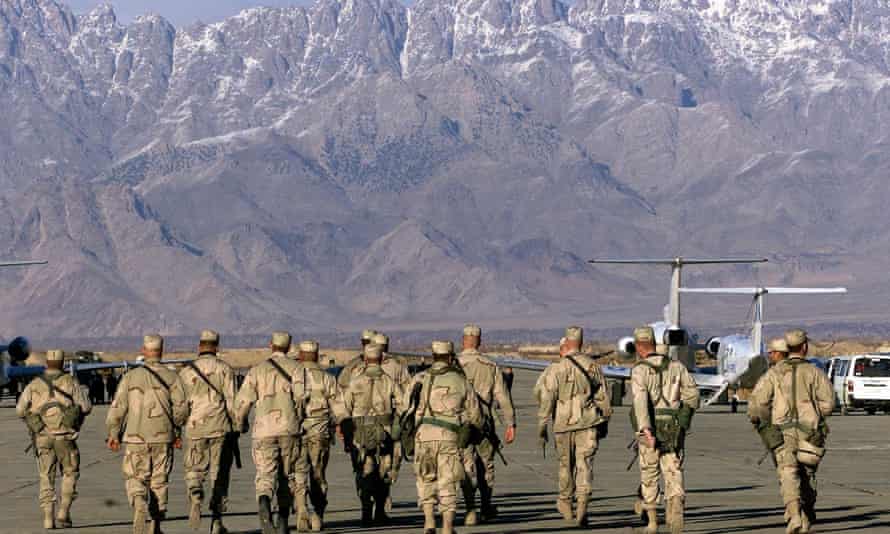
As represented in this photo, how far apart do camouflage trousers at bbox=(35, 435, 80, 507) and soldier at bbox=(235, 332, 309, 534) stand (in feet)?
9.57

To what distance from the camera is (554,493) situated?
2862 cm

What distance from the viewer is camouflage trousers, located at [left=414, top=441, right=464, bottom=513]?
21281 mm

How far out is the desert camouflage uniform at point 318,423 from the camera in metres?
22.9

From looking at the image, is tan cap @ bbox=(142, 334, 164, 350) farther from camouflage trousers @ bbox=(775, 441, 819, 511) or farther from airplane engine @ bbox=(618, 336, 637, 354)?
airplane engine @ bbox=(618, 336, 637, 354)

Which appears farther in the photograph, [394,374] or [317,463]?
[394,374]

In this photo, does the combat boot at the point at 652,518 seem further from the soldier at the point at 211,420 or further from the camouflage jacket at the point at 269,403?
the soldier at the point at 211,420

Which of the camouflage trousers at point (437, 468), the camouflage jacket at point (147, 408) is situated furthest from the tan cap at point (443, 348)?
the camouflage jacket at point (147, 408)

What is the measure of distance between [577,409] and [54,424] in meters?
6.10

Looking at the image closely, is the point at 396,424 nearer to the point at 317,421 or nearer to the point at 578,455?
the point at 317,421

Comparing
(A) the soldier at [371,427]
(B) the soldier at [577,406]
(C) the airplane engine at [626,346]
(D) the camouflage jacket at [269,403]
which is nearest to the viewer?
(D) the camouflage jacket at [269,403]

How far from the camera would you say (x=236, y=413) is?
22.1 meters

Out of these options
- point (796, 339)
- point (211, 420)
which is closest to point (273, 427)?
A: point (211, 420)

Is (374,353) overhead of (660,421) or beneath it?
overhead

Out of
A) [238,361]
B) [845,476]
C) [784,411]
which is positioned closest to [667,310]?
[845,476]
